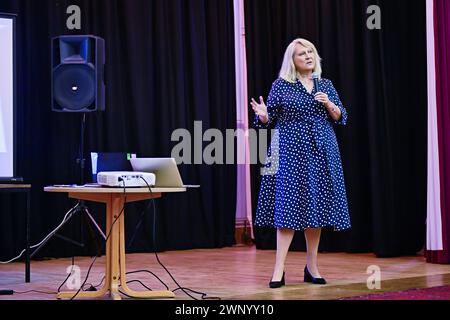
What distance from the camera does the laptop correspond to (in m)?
3.55

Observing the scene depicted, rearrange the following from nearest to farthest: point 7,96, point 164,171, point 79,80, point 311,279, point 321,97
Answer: point 164,171 < point 321,97 < point 311,279 < point 7,96 < point 79,80

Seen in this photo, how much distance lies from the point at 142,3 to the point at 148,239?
204cm

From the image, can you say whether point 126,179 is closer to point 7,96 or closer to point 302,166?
point 302,166

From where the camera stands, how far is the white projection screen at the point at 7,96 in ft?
15.0

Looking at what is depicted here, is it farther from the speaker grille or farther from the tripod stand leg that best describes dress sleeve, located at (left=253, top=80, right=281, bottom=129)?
the speaker grille

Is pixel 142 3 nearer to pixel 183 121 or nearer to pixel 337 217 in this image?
pixel 183 121

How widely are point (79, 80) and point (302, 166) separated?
1.75m

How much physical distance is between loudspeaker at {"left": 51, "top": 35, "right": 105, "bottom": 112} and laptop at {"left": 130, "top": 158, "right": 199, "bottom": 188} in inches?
58.7

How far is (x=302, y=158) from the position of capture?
4074 millimetres

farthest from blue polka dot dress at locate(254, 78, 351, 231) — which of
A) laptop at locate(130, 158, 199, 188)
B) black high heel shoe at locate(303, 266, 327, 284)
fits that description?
laptop at locate(130, 158, 199, 188)

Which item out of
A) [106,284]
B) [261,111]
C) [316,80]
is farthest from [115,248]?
[316,80]

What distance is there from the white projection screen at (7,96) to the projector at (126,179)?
132cm
